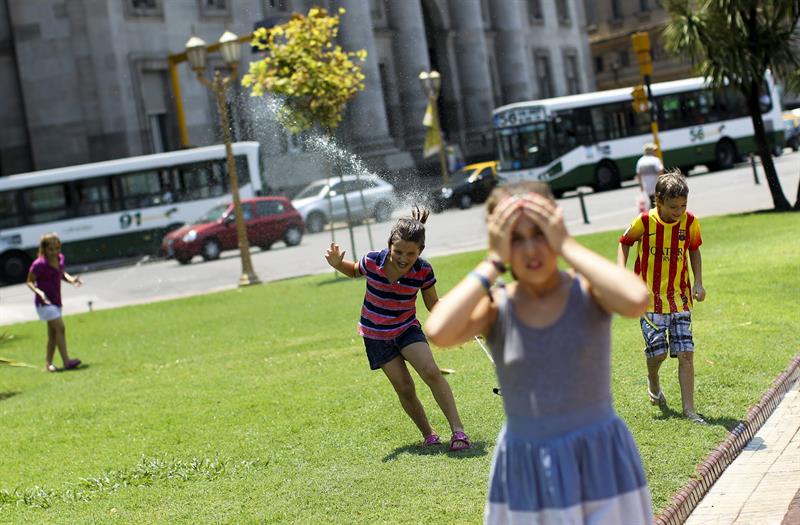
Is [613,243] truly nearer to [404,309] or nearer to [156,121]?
[404,309]

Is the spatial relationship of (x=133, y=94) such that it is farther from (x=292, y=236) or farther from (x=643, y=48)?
(x=643, y=48)

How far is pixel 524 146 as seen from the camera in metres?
41.6

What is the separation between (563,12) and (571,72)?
12.2ft

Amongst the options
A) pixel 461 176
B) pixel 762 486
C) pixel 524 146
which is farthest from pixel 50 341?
pixel 461 176

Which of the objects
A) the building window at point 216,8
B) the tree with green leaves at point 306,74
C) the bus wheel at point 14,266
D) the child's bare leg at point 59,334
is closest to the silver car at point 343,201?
the bus wheel at point 14,266

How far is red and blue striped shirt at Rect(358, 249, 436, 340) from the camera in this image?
7.06 meters

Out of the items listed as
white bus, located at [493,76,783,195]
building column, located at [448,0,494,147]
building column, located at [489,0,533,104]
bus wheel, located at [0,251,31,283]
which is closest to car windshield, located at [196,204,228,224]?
bus wheel, located at [0,251,31,283]

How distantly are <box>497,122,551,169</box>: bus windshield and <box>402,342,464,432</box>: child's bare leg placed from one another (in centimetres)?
3436

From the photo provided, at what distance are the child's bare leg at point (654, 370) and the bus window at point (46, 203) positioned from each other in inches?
1244

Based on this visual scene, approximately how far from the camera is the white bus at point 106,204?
120 ft

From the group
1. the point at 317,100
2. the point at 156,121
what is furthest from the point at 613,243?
the point at 156,121

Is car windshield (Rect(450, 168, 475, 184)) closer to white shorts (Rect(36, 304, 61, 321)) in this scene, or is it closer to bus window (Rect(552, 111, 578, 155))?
bus window (Rect(552, 111, 578, 155))

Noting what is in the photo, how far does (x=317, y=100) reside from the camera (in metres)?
23.0

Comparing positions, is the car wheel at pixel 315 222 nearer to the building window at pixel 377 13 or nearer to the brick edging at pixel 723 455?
the building window at pixel 377 13
